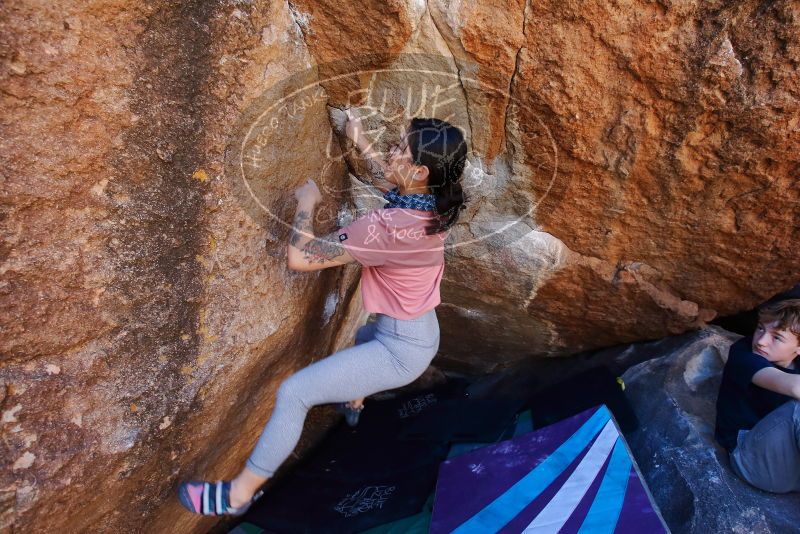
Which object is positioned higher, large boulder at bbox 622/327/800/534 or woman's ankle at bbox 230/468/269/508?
woman's ankle at bbox 230/468/269/508

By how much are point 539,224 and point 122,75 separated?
1490mm

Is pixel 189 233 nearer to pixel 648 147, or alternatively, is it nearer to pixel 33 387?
pixel 33 387

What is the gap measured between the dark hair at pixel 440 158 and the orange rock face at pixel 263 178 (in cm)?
24

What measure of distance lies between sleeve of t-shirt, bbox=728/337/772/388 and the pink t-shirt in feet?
3.97

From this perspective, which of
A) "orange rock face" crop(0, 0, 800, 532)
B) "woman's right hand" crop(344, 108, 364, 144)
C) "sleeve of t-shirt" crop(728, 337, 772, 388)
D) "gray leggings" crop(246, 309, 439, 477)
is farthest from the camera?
"sleeve of t-shirt" crop(728, 337, 772, 388)

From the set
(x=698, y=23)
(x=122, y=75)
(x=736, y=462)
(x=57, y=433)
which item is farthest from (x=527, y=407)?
(x=122, y=75)

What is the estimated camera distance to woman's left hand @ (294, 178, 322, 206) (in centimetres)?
173

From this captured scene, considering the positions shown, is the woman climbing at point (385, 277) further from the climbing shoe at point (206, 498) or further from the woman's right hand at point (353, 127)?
the woman's right hand at point (353, 127)

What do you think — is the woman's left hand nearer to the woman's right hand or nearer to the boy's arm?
the woman's right hand

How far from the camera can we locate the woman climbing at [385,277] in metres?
1.58

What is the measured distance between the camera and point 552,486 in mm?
2109

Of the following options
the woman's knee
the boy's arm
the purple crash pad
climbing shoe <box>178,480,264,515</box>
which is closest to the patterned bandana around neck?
the woman's knee

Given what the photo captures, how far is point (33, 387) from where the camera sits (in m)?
1.33

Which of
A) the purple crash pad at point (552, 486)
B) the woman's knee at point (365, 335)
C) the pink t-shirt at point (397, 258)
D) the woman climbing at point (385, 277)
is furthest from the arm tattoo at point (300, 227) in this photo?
the purple crash pad at point (552, 486)
